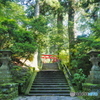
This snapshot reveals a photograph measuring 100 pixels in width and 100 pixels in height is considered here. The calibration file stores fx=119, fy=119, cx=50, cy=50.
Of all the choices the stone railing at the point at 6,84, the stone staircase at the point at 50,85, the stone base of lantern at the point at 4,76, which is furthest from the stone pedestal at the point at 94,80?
the stone base of lantern at the point at 4,76

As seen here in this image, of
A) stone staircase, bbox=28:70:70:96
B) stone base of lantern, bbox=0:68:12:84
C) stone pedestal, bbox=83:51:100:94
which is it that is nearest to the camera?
stone pedestal, bbox=83:51:100:94

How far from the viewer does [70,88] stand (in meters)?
7.69

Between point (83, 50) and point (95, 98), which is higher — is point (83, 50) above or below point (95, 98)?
above

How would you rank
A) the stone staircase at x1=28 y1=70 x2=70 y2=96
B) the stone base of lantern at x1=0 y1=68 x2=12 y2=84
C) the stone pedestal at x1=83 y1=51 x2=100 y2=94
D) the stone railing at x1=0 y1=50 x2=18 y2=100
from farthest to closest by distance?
1. the stone staircase at x1=28 y1=70 x2=70 y2=96
2. the stone base of lantern at x1=0 y1=68 x2=12 y2=84
3. the stone pedestal at x1=83 y1=51 x2=100 y2=94
4. the stone railing at x1=0 y1=50 x2=18 y2=100

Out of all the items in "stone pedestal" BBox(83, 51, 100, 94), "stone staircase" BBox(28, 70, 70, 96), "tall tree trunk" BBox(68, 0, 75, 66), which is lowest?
"stone staircase" BBox(28, 70, 70, 96)

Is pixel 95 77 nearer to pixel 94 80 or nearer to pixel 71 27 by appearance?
pixel 94 80

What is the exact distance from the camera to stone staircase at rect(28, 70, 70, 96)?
7186 mm

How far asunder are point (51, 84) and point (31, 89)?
151cm

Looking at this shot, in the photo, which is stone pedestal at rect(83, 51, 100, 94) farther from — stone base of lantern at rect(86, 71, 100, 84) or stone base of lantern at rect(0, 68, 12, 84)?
stone base of lantern at rect(0, 68, 12, 84)

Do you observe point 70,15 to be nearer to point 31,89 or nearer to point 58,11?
point 58,11

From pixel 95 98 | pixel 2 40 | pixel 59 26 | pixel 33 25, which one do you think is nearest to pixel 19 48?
pixel 2 40

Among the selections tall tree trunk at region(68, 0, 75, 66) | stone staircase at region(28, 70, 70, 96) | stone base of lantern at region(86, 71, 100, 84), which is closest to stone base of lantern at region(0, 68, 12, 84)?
stone staircase at region(28, 70, 70, 96)

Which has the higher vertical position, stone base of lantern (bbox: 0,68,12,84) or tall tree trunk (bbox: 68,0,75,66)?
tall tree trunk (bbox: 68,0,75,66)

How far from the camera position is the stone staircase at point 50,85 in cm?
719
